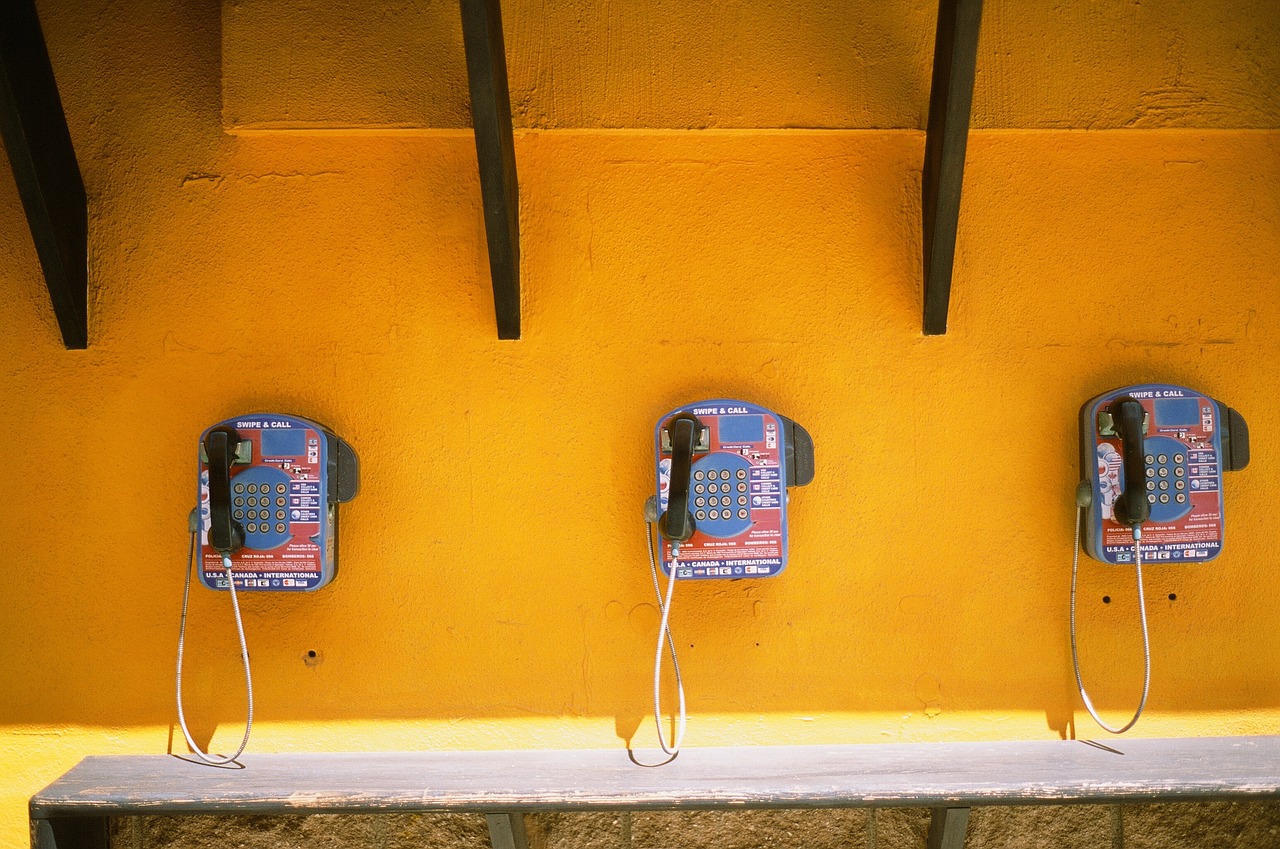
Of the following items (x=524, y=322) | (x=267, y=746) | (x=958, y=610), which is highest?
(x=524, y=322)

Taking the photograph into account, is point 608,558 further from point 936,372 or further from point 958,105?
point 958,105

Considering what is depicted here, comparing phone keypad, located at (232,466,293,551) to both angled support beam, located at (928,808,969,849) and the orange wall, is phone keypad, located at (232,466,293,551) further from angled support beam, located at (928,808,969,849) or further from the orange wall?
angled support beam, located at (928,808,969,849)

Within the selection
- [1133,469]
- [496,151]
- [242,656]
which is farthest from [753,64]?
[242,656]

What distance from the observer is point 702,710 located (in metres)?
1.63

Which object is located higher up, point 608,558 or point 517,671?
point 608,558

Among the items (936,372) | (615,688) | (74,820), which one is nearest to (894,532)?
(936,372)

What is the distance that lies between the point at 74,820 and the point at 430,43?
1.66 meters

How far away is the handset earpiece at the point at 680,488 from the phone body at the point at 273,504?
0.63 meters

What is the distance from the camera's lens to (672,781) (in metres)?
1.46

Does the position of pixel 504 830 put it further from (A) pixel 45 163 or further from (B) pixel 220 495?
(A) pixel 45 163

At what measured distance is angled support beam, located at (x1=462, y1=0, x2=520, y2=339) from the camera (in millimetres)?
1336

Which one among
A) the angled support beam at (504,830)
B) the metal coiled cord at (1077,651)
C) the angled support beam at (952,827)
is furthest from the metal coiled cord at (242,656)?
the metal coiled cord at (1077,651)

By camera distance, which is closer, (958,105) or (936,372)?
(958,105)

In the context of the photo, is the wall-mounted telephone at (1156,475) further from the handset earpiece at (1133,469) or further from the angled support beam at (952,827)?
the angled support beam at (952,827)
